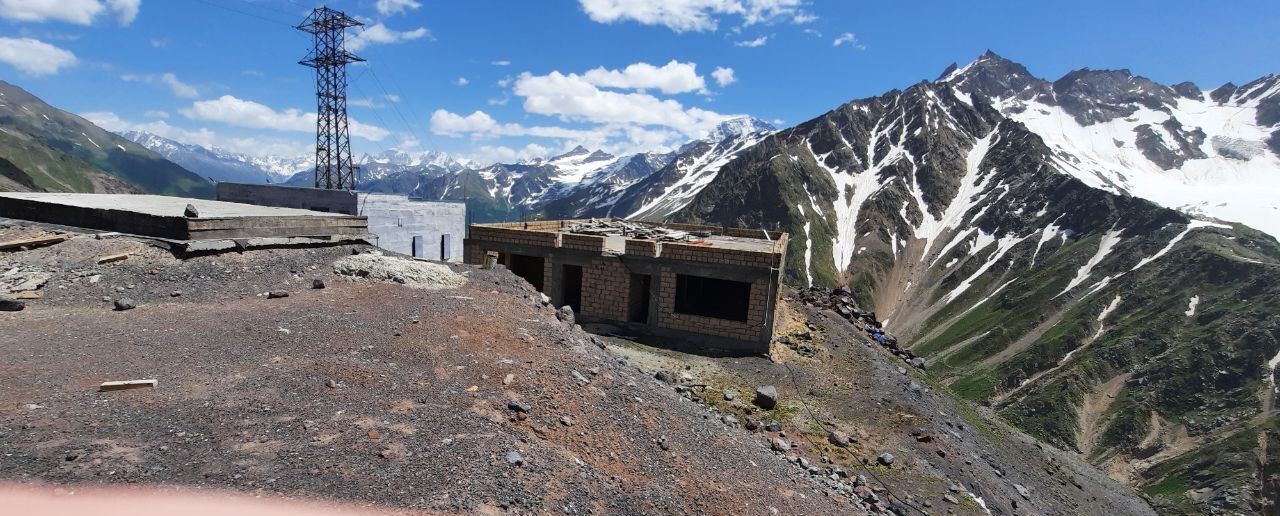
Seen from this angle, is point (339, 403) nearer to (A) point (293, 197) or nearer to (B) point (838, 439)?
(B) point (838, 439)

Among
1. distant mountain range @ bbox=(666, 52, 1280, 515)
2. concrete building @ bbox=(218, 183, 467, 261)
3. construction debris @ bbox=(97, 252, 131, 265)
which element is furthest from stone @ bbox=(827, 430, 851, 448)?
distant mountain range @ bbox=(666, 52, 1280, 515)

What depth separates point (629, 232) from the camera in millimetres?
35844

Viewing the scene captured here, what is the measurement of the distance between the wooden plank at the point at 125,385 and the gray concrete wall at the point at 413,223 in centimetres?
2465

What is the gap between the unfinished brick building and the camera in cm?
2580

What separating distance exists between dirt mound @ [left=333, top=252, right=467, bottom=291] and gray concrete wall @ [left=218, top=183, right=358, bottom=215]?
1716cm

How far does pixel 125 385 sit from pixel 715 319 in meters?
Answer: 20.1

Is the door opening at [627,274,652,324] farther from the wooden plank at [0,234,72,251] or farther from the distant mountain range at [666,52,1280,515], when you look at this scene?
the distant mountain range at [666,52,1280,515]

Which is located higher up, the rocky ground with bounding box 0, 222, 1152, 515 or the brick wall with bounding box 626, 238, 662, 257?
the brick wall with bounding box 626, 238, 662, 257

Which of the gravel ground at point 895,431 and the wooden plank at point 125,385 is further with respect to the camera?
the gravel ground at point 895,431

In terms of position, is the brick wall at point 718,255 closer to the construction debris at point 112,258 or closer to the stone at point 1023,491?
the stone at point 1023,491

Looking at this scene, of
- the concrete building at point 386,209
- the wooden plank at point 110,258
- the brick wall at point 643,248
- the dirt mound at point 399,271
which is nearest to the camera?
the wooden plank at point 110,258

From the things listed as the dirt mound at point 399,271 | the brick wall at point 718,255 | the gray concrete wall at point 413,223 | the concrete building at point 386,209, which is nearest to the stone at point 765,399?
the brick wall at point 718,255

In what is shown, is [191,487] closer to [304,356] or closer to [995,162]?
[304,356]

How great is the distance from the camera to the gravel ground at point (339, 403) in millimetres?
8062
